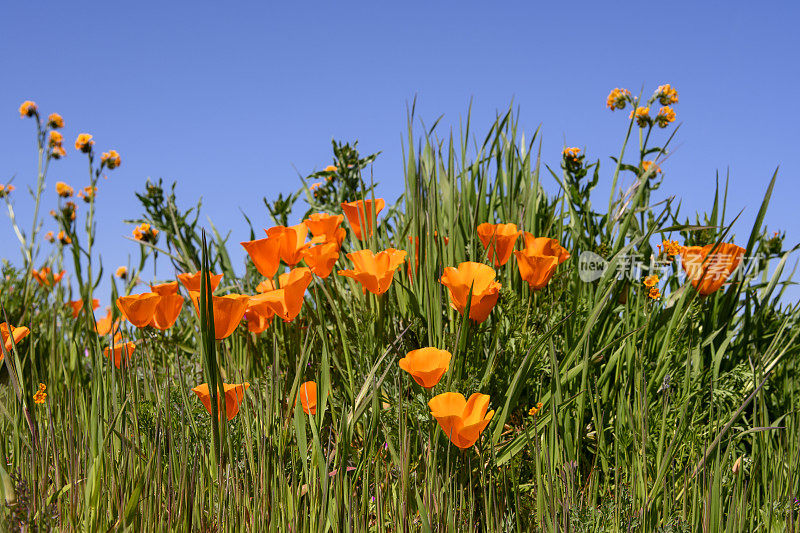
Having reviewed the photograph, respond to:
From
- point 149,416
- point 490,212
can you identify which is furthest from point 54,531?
point 490,212

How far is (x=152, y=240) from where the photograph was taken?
2.88 meters

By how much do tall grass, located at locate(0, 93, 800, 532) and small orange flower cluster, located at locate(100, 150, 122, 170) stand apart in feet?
4.26

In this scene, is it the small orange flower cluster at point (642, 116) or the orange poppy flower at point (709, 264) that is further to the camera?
the small orange flower cluster at point (642, 116)

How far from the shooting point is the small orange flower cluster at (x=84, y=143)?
3436 millimetres

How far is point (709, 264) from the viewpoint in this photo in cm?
187

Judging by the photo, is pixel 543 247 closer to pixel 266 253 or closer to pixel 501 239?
pixel 501 239

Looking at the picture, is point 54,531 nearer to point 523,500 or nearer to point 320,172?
point 523,500

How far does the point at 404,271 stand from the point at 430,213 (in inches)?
9.5

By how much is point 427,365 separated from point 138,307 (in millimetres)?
635

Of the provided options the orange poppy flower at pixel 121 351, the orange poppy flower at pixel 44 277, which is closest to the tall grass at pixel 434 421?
the orange poppy flower at pixel 121 351

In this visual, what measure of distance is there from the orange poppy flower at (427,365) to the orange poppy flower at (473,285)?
0.16 metres

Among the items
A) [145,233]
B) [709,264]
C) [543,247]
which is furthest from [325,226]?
[145,233]

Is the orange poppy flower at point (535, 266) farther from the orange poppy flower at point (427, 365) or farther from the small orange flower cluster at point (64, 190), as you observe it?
the small orange flower cluster at point (64, 190)

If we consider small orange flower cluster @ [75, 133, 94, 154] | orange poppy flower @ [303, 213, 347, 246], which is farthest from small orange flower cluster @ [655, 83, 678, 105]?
small orange flower cluster @ [75, 133, 94, 154]
